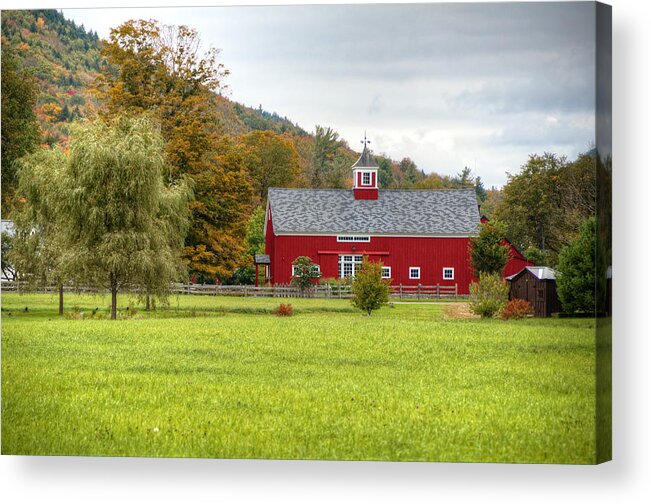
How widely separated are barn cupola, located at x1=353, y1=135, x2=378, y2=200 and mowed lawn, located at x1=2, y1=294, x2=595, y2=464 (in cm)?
123

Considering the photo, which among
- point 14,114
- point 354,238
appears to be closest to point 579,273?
point 354,238

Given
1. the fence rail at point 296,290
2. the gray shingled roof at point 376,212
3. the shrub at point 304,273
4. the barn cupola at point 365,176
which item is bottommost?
the fence rail at point 296,290

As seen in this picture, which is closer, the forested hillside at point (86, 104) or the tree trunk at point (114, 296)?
the forested hillside at point (86, 104)

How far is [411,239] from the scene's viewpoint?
1152 cm

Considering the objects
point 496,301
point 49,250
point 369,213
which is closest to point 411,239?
point 369,213

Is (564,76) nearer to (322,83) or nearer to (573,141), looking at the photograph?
(573,141)

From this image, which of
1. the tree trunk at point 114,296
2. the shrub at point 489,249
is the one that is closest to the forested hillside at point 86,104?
the shrub at point 489,249

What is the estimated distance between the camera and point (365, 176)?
10.7m

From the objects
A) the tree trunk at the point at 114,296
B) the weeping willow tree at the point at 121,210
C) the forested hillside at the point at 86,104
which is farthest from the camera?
the tree trunk at the point at 114,296

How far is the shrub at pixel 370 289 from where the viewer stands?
1077 cm

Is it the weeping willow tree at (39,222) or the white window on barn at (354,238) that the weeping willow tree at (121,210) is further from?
the white window on barn at (354,238)

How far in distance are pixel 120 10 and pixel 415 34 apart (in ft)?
9.81

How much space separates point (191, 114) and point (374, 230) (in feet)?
7.76

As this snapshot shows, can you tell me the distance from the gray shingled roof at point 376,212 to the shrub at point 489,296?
597 mm
